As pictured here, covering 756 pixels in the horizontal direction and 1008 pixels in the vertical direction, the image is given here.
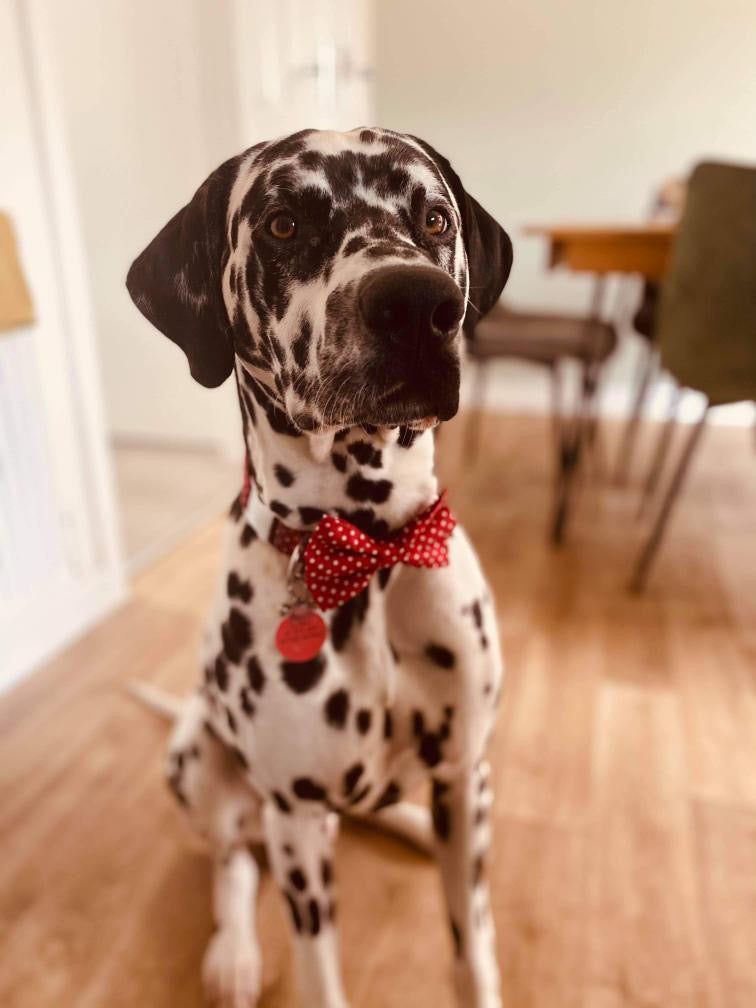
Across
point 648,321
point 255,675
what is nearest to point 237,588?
point 255,675

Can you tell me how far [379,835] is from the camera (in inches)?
57.1

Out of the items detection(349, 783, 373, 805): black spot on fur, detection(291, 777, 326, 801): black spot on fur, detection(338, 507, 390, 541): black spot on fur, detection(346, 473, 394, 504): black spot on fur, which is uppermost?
detection(346, 473, 394, 504): black spot on fur

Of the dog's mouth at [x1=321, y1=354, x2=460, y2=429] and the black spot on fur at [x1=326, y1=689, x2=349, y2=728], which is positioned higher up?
the dog's mouth at [x1=321, y1=354, x2=460, y2=429]

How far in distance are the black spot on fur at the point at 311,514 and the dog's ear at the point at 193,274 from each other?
0.18m

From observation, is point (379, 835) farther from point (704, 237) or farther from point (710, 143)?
point (710, 143)

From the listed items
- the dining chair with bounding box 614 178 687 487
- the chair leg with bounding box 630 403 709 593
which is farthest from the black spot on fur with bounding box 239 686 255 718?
the dining chair with bounding box 614 178 687 487

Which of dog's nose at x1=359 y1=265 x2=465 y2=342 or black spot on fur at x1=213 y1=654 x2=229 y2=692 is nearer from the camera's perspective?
dog's nose at x1=359 y1=265 x2=465 y2=342

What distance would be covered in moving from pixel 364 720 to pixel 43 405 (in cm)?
147

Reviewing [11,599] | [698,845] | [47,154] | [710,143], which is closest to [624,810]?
[698,845]

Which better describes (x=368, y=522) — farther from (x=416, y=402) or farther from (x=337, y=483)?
(x=416, y=402)

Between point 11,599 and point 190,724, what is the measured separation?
1.03m

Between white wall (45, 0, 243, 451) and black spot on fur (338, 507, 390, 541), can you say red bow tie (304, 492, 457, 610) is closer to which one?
black spot on fur (338, 507, 390, 541)

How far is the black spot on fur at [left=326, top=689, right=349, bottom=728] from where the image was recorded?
0.83m

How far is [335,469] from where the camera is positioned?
2.52 feet
